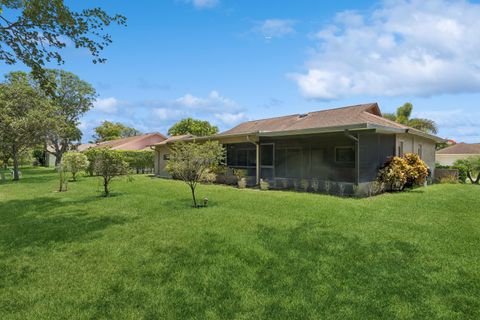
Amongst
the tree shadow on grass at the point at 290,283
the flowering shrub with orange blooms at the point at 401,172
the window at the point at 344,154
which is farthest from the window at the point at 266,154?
the tree shadow on grass at the point at 290,283

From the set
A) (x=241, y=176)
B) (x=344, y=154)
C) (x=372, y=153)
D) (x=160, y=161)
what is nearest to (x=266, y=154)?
(x=241, y=176)

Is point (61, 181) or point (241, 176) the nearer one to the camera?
point (61, 181)

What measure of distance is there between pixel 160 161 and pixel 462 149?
1576 inches

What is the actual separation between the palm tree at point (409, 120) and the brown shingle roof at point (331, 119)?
58.6 ft

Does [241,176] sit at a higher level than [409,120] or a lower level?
lower

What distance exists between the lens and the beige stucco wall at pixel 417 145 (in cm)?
1476

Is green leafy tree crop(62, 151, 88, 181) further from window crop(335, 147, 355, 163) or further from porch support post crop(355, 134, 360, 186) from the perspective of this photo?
porch support post crop(355, 134, 360, 186)

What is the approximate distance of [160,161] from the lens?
2417 cm

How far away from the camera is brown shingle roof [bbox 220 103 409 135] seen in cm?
1466

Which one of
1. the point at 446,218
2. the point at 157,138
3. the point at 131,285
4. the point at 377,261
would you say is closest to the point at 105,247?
the point at 131,285

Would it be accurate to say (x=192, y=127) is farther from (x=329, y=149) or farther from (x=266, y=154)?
(x=329, y=149)

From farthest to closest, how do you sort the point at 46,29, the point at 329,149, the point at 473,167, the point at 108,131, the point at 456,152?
the point at 108,131, the point at 456,152, the point at 473,167, the point at 329,149, the point at 46,29

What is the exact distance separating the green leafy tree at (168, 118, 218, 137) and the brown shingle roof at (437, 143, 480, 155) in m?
35.2

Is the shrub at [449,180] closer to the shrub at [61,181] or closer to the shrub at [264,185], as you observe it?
the shrub at [264,185]
